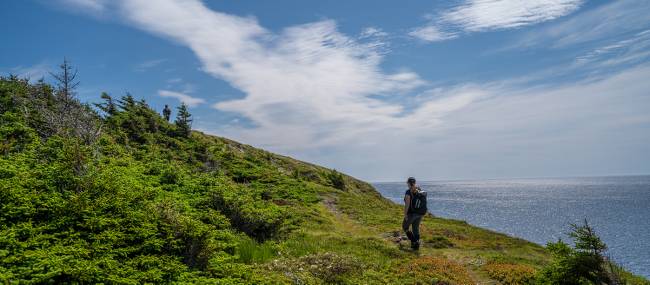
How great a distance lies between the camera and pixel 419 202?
17.3 meters

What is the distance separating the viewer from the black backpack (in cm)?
1733

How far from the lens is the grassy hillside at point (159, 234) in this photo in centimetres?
782

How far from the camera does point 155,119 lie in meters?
41.1

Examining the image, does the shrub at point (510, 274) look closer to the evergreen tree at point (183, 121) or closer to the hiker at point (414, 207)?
the hiker at point (414, 207)

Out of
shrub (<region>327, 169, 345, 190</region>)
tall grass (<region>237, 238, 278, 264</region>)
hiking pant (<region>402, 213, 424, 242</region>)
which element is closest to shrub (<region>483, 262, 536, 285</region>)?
hiking pant (<region>402, 213, 424, 242</region>)

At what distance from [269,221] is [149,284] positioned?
361 inches

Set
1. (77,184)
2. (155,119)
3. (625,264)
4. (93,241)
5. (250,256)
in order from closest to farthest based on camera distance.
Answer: (93,241) → (77,184) → (250,256) → (625,264) → (155,119)

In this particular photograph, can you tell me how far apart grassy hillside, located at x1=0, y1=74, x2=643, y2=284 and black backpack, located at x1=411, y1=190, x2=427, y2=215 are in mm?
2014

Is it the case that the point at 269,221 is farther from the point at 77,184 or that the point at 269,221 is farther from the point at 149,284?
the point at 149,284

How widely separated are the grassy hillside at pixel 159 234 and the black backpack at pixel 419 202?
201 cm

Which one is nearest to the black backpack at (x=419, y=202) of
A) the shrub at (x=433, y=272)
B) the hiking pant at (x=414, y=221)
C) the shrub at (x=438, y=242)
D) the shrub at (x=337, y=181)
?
the hiking pant at (x=414, y=221)

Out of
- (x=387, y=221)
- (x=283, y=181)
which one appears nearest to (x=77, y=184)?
(x=387, y=221)

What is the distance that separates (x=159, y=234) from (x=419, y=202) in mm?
11810

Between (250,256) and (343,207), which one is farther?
(343,207)
